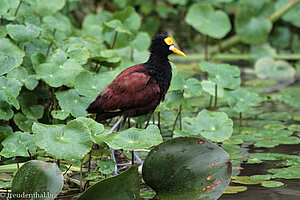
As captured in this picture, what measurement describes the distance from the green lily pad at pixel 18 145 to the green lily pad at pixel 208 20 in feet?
12.3

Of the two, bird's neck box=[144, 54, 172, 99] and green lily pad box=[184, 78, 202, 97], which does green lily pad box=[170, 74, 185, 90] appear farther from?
bird's neck box=[144, 54, 172, 99]

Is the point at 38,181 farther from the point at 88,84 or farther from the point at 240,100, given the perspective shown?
the point at 240,100

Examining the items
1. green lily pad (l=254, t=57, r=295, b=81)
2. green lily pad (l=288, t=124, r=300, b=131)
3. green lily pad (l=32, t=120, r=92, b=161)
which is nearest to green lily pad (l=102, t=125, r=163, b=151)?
green lily pad (l=32, t=120, r=92, b=161)

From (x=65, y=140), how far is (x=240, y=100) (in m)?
1.85

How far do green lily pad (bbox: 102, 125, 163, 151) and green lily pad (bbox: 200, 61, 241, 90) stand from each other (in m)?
1.28

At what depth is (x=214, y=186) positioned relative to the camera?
2408 mm

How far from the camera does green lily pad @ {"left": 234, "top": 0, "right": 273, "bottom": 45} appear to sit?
6.48 m

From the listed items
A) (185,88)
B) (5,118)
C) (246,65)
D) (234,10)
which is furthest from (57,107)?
(234,10)

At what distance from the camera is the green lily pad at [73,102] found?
10.7 feet

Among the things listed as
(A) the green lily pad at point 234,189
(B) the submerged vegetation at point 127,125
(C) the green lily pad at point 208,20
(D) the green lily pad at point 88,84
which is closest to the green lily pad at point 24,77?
(B) the submerged vegetation at point 127,125

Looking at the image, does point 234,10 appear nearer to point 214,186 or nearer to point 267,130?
point 267,130

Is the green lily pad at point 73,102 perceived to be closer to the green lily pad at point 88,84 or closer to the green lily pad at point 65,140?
the green lily pad at point 88,84

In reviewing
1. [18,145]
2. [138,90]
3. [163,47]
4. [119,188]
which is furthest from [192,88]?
[119,188]

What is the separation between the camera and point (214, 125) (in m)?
3.40
